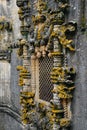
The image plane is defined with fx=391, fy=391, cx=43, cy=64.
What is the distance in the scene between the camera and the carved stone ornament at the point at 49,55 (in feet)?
30.9

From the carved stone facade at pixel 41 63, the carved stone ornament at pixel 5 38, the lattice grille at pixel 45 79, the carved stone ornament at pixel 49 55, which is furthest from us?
the carved stone ornament at pixel 5 38

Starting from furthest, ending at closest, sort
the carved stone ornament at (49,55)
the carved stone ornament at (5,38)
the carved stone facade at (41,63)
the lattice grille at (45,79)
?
the carved stone ornament at (5,38) < the lattice grille at (45,79) < the carved stone ornament at (49,55) < the carved stone facade at (41,63)

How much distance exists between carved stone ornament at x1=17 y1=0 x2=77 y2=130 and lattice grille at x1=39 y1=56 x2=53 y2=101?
0.69 feet

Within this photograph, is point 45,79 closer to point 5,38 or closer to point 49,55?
point 49,55

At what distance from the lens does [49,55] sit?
34.3 ft

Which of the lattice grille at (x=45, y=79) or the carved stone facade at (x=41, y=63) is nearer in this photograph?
the carved stone facade at (x=41, y=63)

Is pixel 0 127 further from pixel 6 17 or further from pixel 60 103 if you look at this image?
pixel 60 103

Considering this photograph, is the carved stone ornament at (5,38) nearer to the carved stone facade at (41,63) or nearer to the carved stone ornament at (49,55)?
the carved stone facade at (41,63)

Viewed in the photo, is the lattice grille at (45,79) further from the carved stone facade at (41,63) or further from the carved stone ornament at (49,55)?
the carved stone ornament at (49,55)

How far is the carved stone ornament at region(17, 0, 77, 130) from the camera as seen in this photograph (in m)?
9.41

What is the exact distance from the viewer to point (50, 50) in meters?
10.4

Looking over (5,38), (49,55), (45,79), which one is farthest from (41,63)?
(5,38)

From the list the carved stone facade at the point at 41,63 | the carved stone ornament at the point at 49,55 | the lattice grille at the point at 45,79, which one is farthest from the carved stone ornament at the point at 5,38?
the lattice grille at the point at 45,79

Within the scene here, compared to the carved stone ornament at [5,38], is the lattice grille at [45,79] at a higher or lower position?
lower
